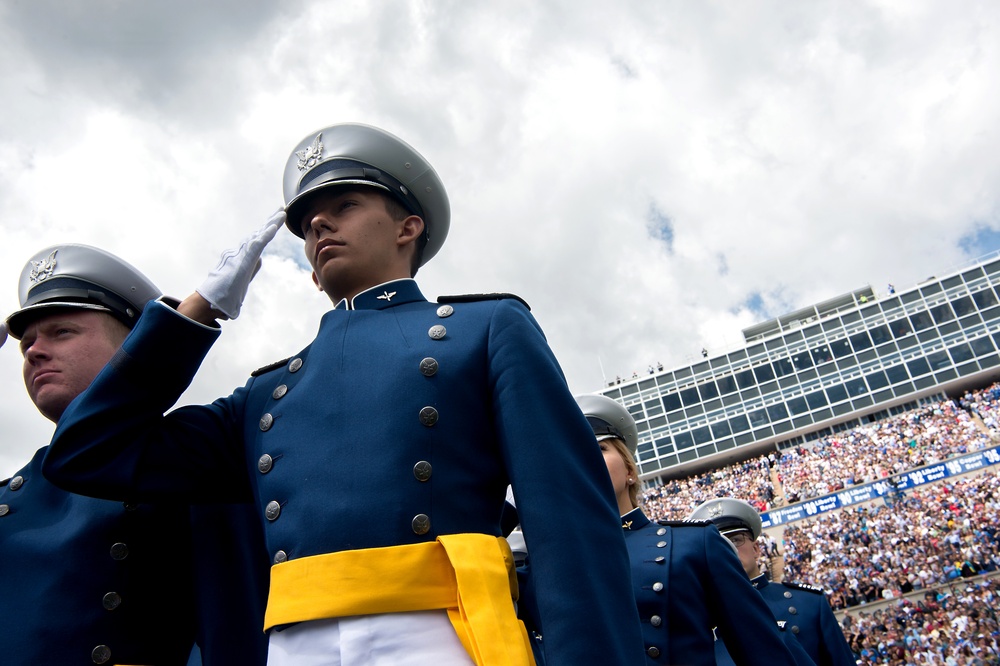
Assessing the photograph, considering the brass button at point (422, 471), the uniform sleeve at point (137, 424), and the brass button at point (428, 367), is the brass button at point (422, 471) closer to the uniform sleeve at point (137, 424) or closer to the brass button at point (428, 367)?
the brass button at point (428, 367)

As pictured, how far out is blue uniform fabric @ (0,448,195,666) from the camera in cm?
200

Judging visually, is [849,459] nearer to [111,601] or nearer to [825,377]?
[825,377]

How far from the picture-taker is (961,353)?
47.5 m

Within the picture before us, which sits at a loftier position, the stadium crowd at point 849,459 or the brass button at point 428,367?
the stadium crowd at point 849,459

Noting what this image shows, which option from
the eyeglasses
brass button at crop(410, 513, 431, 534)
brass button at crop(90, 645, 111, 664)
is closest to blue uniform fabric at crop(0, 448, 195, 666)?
brass button at crop(90, 645, 111, 664)

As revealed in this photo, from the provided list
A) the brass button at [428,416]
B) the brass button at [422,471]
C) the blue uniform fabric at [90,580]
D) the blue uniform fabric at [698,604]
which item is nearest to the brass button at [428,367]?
the brass button at [428,416]

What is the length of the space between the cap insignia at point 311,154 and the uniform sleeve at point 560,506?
0.88 metres

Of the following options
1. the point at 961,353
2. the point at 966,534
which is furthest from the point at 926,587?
the point at 961,353

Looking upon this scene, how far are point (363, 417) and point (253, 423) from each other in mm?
507

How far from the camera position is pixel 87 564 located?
212cm

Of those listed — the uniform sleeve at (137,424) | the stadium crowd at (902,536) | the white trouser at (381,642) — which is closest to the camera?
the white trouser at (381,642)

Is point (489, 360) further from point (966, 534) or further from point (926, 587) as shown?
point (966, 534)

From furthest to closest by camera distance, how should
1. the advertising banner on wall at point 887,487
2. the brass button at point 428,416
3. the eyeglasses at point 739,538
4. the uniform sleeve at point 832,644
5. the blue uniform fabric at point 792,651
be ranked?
1. the advertising banner on wall at point 887,487
2. the eyeglasses at point 739,538
3. the uniform sleeve at point 832,644
4. the blue uniform fabric at point 792,651
5. the brass button at point 428,416

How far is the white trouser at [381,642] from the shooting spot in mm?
1436
